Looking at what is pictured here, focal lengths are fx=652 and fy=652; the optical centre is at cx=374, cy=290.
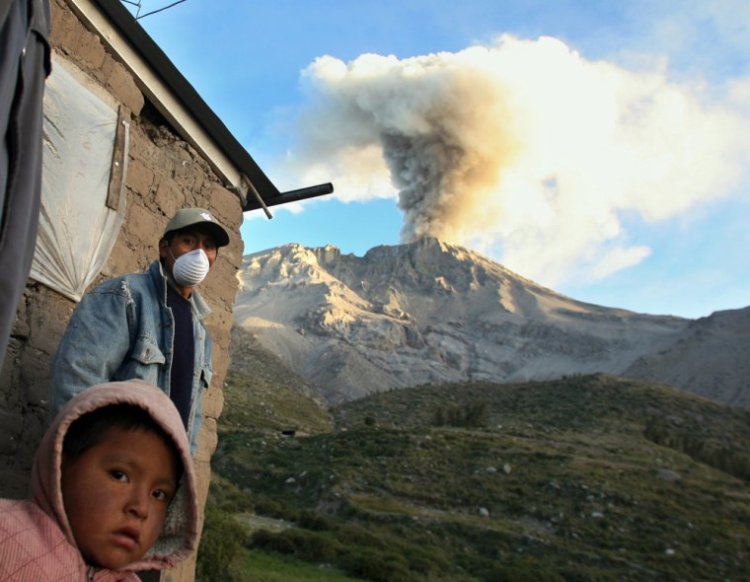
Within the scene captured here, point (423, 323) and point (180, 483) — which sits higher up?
point (423, 323)

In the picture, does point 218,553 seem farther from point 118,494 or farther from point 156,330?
point 118,494

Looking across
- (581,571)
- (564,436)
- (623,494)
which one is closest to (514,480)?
(623,494)

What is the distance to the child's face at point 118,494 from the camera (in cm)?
116

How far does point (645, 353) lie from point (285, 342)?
88.5 feet

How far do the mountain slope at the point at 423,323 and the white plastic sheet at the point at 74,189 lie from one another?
103 ft

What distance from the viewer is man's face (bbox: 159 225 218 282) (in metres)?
2.37

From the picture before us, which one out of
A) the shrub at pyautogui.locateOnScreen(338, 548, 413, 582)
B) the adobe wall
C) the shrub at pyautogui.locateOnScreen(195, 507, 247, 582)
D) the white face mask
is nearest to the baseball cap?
the white face mask

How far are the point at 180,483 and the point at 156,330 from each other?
2.99 ft

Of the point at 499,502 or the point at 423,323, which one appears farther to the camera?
the point at 423,323

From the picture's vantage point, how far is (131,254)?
10.2 ft

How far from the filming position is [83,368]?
1876 millimetres

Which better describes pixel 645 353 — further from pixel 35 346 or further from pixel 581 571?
pixel 35 346

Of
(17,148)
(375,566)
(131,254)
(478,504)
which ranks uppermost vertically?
(131,254)

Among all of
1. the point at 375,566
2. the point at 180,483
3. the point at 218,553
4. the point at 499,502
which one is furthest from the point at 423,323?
the point at 180,483
